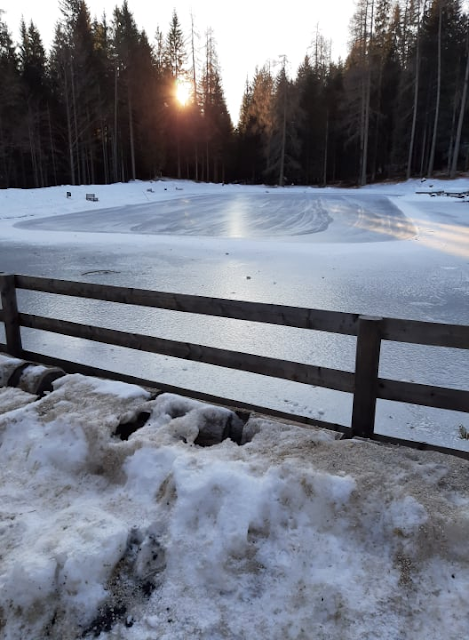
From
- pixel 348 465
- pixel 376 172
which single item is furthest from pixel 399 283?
pixel 376 172

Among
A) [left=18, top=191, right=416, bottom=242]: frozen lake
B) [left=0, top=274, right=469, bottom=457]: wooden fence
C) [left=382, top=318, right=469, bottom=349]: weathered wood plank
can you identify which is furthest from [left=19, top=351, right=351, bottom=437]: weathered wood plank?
[left=18, top=191, right=416, bottom=242]: frozen lake

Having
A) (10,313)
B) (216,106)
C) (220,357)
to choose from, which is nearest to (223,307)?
(220,357)

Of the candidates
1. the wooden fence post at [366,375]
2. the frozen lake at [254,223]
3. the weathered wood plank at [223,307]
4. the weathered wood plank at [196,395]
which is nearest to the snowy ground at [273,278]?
the frozen lake at [254,223]

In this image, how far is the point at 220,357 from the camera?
342 cm

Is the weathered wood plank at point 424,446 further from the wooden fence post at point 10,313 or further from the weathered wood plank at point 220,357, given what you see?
the wooden fence post at point 10,313

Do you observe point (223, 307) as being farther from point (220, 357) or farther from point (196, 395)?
point (196, 395)

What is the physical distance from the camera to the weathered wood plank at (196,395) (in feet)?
10.3

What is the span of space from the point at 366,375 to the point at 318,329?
45 centimetres

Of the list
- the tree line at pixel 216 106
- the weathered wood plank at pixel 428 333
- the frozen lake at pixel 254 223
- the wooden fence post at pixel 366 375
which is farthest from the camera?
the tree line at pixel 216 106

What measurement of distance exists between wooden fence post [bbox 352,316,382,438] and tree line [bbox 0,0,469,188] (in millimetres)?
38594

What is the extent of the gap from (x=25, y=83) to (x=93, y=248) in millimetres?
35125

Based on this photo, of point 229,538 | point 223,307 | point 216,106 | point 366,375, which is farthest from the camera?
point 216,106

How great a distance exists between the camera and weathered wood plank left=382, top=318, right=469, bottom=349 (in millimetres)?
2703

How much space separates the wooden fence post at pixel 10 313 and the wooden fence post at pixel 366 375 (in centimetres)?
327
